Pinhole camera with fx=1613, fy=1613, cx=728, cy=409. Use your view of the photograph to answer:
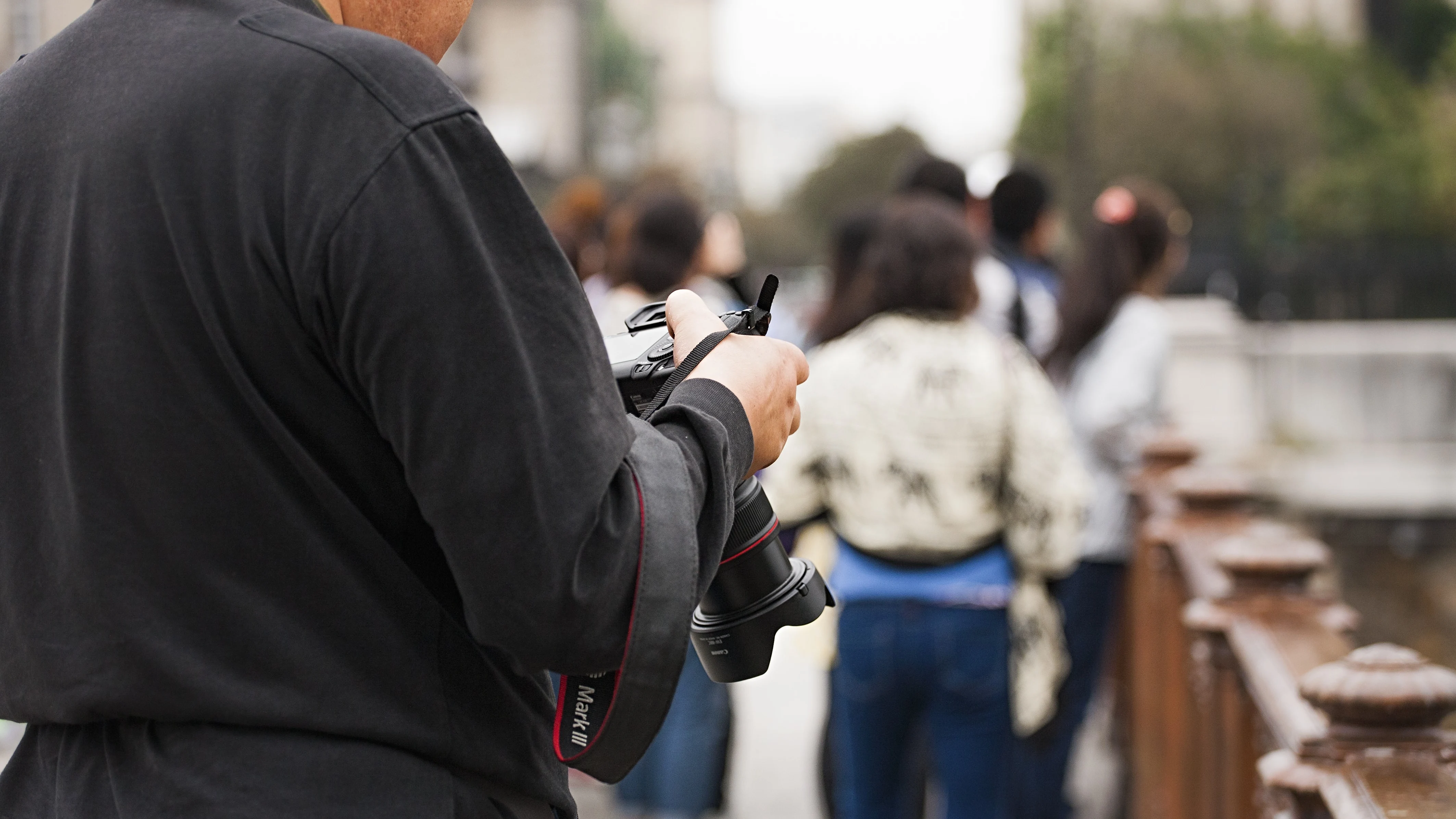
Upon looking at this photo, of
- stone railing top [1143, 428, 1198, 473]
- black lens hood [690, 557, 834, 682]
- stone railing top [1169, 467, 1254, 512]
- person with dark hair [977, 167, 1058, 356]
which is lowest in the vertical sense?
stone railing top [1143, 428, 1198, 473]

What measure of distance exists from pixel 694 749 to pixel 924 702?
130cm

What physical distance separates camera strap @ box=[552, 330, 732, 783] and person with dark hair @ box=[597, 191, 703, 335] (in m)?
4.09

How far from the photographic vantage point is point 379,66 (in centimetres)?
133

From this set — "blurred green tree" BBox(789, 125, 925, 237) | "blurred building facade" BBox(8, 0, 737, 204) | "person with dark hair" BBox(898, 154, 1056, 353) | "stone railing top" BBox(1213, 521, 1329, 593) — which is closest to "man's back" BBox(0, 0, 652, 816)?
"stone railing top" BBox(1213, 521, 1329, 593)

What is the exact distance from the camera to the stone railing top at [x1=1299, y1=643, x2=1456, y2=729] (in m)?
2.12

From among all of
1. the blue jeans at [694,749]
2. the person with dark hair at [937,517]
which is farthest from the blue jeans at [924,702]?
the blue jeans at [694,749]

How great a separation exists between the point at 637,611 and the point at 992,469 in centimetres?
281

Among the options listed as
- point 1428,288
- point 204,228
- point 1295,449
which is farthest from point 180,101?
point 1428,288

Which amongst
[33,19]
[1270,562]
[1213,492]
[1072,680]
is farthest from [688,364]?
[33,19]

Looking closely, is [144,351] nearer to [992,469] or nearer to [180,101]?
[180,101]

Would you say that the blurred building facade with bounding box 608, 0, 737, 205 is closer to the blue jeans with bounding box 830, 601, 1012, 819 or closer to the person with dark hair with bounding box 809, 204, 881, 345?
the person with dark hair with bounding box 809, 204, 881, 345

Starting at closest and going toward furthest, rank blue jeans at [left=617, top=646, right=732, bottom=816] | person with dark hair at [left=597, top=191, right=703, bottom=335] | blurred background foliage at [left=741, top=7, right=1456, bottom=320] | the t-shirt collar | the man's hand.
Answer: the t-shirt collar
the man's hand
blue jeans at [left=617, top=646, right=732, bottom=816]
person with dark hair at [left=597, top=191, right=703, bottom=335]
blurred background foliage at [left=741, top=7, right=1456, bottom=320]

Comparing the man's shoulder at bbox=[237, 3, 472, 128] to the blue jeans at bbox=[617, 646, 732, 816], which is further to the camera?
the blue jeans at bbox=[617, 646, 732, 816]

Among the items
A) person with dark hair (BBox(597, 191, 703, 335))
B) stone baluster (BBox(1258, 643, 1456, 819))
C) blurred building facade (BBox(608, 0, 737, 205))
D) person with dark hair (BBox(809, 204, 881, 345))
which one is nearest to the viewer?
stone baluster (BBox(1258, 643, 1456, 819))
